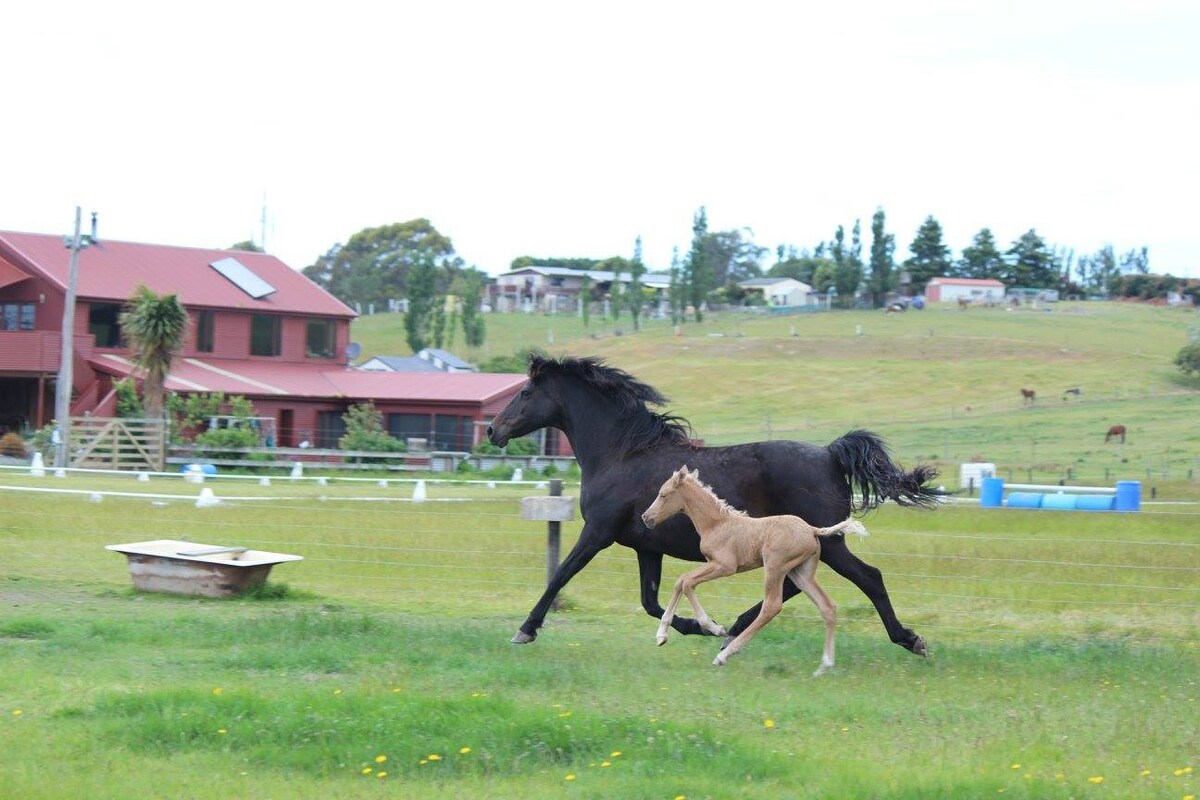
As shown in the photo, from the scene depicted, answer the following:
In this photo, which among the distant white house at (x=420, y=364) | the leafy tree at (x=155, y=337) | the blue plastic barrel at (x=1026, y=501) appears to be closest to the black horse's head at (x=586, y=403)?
the blue plastic barrel at (x=1026, y=501)

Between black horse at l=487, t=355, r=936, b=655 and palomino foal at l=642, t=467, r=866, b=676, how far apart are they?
380mm

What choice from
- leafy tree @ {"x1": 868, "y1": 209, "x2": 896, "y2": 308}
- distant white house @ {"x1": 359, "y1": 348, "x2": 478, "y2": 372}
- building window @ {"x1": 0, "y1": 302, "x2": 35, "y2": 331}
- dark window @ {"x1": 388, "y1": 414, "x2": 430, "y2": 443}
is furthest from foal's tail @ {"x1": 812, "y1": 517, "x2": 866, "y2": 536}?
leafy tree @ {"x1": 868, "y1": 209, "x2": 896, "y2": 308}

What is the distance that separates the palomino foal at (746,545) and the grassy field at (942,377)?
76.7ft

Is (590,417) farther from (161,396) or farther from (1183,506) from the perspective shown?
(161,396)

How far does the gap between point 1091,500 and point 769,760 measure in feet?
73.3

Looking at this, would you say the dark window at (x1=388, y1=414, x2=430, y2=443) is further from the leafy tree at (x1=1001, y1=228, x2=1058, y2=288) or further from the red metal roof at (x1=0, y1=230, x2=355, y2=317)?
the leafy tree at (x1=1001, y1=228, x2=1058, y2=288)

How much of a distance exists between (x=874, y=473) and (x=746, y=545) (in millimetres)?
1202

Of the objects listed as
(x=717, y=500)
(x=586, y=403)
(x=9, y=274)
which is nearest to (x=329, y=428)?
(x=9, y=274)

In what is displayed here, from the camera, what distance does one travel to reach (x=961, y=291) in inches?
4483

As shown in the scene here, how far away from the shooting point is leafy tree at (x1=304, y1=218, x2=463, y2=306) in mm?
116250

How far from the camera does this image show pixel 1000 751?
6.77 metres

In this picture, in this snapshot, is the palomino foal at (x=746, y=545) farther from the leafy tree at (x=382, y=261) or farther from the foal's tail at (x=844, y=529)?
the leafy tree at (x=382, y=261)

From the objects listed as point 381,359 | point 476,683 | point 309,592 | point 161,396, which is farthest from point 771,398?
point 476,683

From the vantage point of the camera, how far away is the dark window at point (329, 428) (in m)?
46.9
